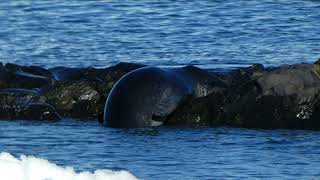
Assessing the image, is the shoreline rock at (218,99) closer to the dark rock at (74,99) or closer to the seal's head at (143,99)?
the dark rock at (74,99)

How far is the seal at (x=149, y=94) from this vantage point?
51.9ft

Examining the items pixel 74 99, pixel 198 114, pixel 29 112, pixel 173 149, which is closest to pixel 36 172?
pixel 173 149

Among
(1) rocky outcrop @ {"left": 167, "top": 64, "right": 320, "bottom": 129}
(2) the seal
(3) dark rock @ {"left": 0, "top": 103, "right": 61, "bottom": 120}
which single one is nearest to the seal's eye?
(2) the seal

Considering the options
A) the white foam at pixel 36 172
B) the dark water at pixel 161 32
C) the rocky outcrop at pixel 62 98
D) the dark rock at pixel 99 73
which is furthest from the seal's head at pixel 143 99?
the white foam at pixel 36 172

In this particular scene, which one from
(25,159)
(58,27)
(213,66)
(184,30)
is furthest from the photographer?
(58,27)

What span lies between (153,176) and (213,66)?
793 cm

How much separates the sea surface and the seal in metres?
0.26

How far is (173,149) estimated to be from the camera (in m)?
14.3

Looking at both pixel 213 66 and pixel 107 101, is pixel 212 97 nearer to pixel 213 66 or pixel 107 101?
pixel 107 101

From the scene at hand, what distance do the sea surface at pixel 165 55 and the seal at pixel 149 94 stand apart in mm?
259

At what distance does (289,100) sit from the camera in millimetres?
15766

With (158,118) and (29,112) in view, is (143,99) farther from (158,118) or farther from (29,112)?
(29,112)

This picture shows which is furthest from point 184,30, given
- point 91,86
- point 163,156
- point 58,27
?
point 163,156

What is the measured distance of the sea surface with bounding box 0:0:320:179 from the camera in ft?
44.6
